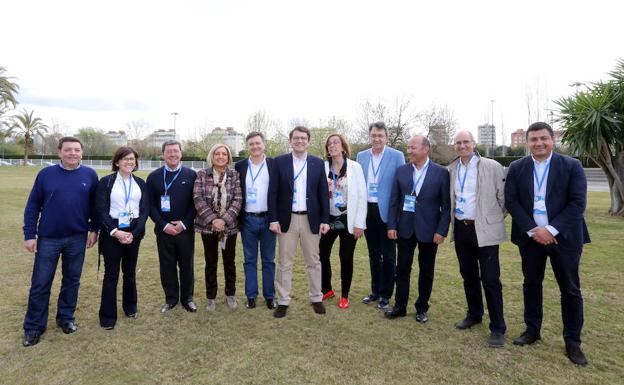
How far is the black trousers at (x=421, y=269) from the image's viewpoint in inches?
154

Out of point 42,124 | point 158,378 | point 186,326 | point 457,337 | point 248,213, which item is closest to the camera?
point 158,378

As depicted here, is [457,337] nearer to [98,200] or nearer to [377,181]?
[377,181]

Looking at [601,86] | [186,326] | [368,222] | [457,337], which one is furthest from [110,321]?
[601,86]

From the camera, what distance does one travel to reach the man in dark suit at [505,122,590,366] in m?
3.14

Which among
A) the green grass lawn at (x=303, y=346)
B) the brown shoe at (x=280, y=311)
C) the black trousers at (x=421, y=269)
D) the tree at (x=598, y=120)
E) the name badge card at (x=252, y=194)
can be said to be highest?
the tree at (x=598, y=120)

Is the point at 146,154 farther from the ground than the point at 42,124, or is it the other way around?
the point at 42,124

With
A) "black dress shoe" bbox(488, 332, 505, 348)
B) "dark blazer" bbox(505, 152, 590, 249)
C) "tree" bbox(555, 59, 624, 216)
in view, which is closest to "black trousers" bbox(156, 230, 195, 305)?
"black dress shoe" bbox(488, 332, 505, 348)

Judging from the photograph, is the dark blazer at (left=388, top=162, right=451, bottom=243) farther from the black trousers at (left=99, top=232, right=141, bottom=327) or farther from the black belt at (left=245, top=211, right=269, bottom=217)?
the black trousers at (left=99, top=232, right=141, bottom=327)

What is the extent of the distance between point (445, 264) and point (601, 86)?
27.7 ft

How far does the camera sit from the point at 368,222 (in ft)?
14.4

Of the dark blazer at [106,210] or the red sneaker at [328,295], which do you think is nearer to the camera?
the dark blazer at [106,210]

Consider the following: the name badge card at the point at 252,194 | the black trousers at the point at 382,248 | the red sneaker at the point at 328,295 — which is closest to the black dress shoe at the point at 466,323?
the black trousers at the point at 382,248

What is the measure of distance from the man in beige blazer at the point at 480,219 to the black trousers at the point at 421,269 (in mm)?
300

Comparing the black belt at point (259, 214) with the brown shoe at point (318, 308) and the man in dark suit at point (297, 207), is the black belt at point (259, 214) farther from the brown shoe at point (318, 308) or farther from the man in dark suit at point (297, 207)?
the brown shoe at point (318, 308)
